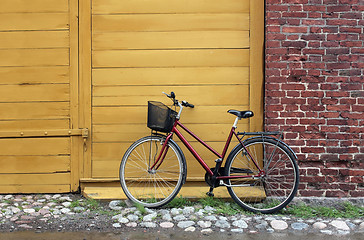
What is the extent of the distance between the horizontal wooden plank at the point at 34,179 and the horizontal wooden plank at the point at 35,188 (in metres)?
0.04

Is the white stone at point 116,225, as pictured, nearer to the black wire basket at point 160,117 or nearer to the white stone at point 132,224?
the white stone at point 132,224

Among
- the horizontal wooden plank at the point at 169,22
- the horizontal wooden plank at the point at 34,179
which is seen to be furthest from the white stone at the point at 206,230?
the horizontal wooden plank at the point at 169,22

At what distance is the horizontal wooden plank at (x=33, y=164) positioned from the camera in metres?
4.99

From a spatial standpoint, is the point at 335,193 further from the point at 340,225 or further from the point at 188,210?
the point at 188,210

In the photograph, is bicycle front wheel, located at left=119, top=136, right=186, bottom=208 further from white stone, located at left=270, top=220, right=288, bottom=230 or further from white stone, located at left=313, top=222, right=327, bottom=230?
white stone, located at left=313, top=222, right=327, bottom=230

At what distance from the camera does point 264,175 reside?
4.43 m

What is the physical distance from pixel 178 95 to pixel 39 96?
1.73 meters

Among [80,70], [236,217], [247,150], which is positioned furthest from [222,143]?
[80,70]

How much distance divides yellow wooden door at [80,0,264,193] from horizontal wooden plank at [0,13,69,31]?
0.27m

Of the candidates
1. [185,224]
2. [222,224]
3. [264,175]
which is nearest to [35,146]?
[185,224]

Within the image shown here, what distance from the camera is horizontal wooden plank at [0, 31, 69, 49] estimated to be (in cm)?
493

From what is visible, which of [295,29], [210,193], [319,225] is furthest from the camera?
[295,29]

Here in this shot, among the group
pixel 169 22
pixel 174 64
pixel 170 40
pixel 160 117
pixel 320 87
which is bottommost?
pixel 160 117

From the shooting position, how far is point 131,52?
4.90 meters
